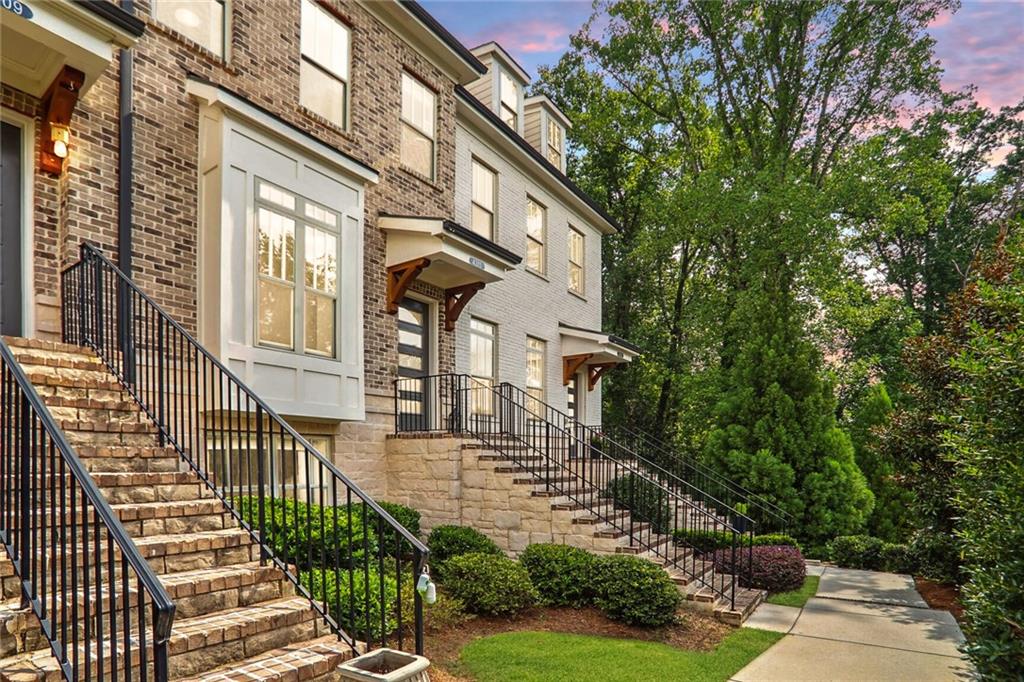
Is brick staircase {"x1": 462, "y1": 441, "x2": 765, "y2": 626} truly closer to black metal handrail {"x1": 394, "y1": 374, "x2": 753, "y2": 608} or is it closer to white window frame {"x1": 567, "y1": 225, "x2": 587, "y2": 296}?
black metal handrail {"x1": 394, "y1": 374, "x2": 753, "y2": 608}

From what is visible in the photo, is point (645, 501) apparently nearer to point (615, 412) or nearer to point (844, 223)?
point (844, 223)

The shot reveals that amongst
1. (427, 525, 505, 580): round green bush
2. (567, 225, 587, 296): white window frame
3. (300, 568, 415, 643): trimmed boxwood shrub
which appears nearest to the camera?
(300, 568, 415, 643): trimmed boxwood shrub

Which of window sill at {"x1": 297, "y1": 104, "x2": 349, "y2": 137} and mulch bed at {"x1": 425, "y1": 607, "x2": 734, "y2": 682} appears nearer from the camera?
mulch bed at {"x1": 425, "y1": 607, "x2": 734, "y2": 682}

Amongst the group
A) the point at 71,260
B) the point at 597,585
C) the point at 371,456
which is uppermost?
the point at 71,260

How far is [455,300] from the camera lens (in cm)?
1159

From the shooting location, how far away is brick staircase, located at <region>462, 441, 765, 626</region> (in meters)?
8.11

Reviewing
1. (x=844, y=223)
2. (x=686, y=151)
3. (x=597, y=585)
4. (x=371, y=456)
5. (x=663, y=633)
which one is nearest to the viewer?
(x=663, y=633)

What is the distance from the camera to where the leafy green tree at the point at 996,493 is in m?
4.12

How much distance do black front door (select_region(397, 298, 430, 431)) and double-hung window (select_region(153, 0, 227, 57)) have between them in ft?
14.5

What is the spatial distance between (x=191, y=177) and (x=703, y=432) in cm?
1680

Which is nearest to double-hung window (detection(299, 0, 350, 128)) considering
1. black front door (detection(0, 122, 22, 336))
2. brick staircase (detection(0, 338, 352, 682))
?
black front door (detection(0, 122, 22, 336))

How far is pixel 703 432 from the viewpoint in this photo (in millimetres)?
20422

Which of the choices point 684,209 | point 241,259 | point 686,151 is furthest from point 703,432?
point 241,259

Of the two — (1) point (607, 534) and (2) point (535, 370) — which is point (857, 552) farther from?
(2) point (535, 370)
